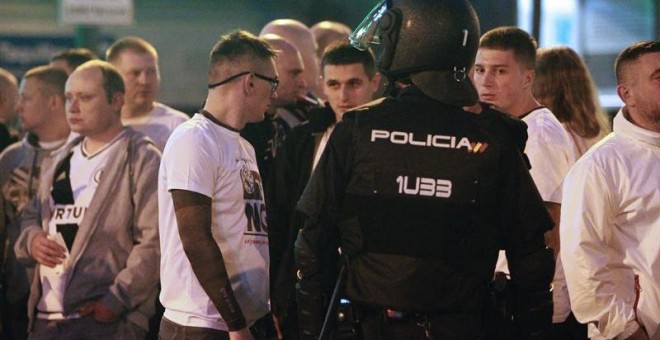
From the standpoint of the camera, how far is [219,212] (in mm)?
6062

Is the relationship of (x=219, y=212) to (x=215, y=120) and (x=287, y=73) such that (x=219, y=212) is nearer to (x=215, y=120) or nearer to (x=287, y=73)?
(x=215, y=120)

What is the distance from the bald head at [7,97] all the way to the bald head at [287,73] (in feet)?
8.77

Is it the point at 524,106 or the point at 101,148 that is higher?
the point at 524,106

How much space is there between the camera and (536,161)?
6895 mm

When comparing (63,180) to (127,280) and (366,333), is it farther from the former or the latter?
(366,333)

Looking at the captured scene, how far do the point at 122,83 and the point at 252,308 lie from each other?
234cm

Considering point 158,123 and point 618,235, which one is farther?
point 158,123

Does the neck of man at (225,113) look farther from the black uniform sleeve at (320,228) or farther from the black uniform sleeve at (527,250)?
the black uniform sleeve at (527,250)

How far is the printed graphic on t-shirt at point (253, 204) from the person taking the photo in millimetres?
6168

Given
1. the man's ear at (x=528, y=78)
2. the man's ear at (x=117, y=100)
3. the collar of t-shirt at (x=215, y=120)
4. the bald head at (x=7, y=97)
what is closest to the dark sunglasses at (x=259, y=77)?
the collar of t-shirt at (x=215, y=120)

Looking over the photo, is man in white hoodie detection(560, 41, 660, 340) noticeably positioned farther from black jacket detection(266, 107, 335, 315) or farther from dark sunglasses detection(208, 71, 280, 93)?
black jacket detection(266, 107, 335, 315)

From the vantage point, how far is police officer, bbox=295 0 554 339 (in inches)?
202

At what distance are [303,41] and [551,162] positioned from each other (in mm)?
3459

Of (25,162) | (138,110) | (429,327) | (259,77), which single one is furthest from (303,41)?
(429,327)
